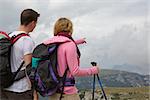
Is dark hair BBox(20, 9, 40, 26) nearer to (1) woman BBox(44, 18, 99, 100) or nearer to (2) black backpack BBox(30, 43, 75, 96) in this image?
(1) woman BBox(44, 18, 99, 100)

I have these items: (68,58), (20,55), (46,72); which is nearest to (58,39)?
(68,58)

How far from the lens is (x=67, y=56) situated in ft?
18.9

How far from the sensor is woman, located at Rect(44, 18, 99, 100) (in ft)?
19.0

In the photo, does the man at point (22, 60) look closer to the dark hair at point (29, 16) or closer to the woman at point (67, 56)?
the dark hair at point (29, 16)

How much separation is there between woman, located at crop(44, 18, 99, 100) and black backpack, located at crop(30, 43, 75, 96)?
68mm

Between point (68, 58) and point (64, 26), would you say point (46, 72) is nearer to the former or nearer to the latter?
point (68, 58)

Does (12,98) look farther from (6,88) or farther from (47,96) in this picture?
(47,96)

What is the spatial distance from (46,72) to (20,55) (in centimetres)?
53

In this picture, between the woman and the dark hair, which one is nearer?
the woman

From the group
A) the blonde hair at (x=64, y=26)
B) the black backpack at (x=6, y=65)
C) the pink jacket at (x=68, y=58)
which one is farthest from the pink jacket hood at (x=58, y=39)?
the black backpack at (x=6, y=65)

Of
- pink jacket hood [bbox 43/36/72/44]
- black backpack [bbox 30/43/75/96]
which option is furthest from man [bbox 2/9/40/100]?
pink jacket hood [bbox 43/36/72/44]

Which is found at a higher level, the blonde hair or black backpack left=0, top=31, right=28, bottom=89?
the blonde hair

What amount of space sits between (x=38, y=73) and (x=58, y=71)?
1.08ft

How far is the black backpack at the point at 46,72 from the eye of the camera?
5.80 m
